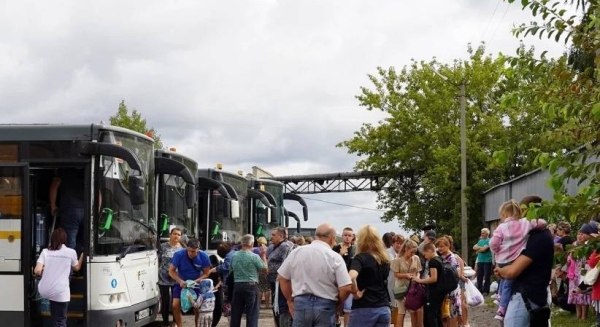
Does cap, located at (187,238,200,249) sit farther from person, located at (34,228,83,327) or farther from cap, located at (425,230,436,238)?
cap, located at (425,230,436,238)

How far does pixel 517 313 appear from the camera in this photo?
855cm

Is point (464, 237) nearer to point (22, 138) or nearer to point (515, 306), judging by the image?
point (22, 138)

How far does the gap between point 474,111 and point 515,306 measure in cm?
4209

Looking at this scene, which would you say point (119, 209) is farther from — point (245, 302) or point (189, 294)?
point (245, 302)

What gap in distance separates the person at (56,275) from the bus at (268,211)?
1519 cm

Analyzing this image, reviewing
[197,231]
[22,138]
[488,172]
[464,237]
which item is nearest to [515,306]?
[22,138]

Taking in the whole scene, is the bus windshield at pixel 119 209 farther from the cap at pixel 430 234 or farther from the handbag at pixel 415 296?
the cap at pixel 430 234

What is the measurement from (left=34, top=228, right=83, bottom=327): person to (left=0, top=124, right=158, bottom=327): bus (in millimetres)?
537

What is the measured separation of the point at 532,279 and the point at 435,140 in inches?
1657

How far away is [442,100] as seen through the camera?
165 feet

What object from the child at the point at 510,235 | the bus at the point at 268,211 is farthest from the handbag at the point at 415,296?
the bus at the point at 268,211

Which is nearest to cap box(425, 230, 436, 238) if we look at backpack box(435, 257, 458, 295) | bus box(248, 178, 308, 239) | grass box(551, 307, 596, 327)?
backpack box(435, 257, 458, 295)

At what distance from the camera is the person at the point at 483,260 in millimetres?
25078

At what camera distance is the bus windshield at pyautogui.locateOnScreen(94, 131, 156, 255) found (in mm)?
14031
